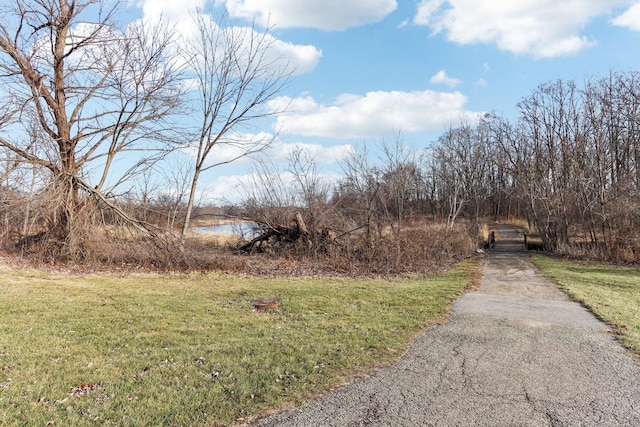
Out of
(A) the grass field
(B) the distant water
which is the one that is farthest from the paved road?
(B) the distant water

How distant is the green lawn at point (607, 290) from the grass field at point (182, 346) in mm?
2741

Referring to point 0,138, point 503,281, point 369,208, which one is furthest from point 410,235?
point 0,138

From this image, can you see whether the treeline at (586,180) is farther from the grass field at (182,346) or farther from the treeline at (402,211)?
the grass field at (182,346)

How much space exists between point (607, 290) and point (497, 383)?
8449 millimetres

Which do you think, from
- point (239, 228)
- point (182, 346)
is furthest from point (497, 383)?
point (239, 228)

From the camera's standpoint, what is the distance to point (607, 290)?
10.6m

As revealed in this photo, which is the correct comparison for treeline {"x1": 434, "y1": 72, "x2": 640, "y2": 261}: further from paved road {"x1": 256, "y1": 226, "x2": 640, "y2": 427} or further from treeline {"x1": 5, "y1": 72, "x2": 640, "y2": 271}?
paved road {"x1": 256, "y1": 226, "x2": 640, "y2": 427}

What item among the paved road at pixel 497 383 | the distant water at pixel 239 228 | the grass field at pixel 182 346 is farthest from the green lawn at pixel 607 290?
the distant water at pixel 239 228

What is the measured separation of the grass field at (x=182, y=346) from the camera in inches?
143

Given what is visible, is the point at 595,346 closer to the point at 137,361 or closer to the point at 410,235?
the point at 137,361

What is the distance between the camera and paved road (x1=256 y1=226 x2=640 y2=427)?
3.50 m

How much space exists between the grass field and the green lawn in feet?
8.99

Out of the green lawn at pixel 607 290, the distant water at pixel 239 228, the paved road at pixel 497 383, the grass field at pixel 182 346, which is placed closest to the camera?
the paved road at pixel 497 383

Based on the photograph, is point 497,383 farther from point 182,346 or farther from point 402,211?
point 402,211
